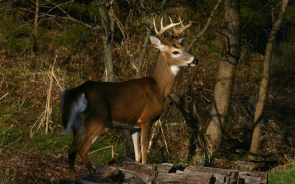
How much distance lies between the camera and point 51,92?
8.18 meters

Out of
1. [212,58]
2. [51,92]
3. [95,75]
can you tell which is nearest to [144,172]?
[51,92]

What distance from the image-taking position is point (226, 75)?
712 cm

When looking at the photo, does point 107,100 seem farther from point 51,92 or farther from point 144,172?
point 51,92

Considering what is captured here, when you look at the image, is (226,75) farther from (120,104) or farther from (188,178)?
(188,178)

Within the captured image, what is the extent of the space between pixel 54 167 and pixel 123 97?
171cm

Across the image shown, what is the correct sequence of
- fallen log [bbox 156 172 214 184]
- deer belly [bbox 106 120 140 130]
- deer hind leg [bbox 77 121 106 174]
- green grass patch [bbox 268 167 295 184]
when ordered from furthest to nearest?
green grass patch [bbox 268 167 295 184] → deer belly [bbox 106 120 140 130] → deer hind leg [bbox 77 121 106 174] → fallen log [bbox 156 172 214 184]

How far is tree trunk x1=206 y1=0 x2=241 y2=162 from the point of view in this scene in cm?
699

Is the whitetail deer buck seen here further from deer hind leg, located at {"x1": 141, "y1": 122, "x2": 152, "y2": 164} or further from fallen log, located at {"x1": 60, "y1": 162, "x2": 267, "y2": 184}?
fallen log, located at {"x1": 60, "y1": 162, "x2": 267, "y2": 184}

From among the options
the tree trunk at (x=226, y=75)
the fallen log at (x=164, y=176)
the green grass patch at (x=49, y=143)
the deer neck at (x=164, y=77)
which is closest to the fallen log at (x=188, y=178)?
the fallen log at (x=164, y=176)

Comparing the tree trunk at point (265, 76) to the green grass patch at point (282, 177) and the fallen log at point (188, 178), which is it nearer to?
the green grass patch at point (282, 177)

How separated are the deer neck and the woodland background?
24.9 inches

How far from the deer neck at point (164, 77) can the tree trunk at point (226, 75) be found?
156 cm

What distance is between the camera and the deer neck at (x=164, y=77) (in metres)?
5.80

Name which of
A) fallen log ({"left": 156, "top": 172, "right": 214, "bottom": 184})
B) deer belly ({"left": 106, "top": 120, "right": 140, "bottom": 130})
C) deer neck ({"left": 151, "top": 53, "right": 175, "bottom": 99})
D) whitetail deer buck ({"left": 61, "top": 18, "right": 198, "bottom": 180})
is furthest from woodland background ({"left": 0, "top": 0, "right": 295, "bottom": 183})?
fallen log ({"left": 156, "top": 172, "right": 214, "bottom": 184})
